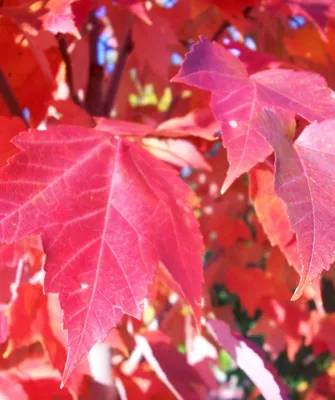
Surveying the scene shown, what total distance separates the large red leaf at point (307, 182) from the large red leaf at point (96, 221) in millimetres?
107

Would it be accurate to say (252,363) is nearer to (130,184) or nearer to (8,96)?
(130,184)

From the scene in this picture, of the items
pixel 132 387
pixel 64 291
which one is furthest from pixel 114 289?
pixel 132 387

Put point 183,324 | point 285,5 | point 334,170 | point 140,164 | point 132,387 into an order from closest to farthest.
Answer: point 334,170
point 140,164
point 285,5
point 132,387
point 183,324

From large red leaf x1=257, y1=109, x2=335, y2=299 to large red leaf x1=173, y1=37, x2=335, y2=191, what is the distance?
1 centimetres

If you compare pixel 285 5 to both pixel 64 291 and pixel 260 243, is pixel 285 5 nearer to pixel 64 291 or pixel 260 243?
pixel 64 291

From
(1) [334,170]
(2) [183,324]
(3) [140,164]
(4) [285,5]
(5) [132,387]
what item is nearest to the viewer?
(1) [334,170]

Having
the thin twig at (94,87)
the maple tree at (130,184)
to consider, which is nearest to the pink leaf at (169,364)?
the maple tree at (130,184)

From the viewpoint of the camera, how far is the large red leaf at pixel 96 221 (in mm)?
358

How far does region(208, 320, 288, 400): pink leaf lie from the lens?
1.62 feet

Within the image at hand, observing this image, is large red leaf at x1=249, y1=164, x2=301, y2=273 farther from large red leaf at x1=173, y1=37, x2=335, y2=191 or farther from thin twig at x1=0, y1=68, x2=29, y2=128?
thin twig at x1=0, y1=68, x2=29, y2=128

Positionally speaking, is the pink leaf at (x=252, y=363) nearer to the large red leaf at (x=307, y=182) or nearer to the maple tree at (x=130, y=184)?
the maple tree at (x=130, y=184)

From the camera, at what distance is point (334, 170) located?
351 mm

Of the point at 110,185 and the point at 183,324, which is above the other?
the point at 110,185

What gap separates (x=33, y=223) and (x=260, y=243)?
30.2 inches
